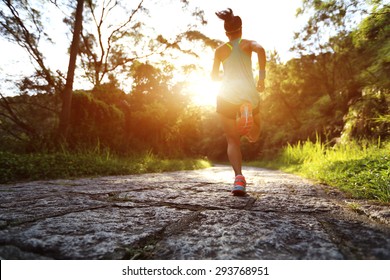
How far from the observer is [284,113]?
913 inches

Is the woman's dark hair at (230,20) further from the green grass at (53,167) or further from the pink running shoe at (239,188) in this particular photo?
the green grass at (53,167)

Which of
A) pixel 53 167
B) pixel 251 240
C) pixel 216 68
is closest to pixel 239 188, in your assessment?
pixel 251 240

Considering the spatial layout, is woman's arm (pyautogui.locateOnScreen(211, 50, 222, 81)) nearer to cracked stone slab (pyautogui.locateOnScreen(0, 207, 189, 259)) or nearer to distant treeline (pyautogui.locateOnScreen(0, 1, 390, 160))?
cracked stone slab (pyautogui.locateOnScreen(0, 207, 189, 259))

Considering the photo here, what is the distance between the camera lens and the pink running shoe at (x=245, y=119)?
8.66 ft

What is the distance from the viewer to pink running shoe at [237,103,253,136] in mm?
2641

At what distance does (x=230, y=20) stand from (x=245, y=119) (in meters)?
1.16

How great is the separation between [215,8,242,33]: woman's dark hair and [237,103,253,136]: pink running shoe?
2.99 feet

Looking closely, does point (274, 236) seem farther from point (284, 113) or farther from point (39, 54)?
point (284, 113)

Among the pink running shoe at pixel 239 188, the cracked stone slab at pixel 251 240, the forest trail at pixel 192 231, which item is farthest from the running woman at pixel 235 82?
the cracked stone slab at pixel 251 240

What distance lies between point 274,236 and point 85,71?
1077 cm

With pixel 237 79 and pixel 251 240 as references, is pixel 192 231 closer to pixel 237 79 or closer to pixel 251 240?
pixel 251 240

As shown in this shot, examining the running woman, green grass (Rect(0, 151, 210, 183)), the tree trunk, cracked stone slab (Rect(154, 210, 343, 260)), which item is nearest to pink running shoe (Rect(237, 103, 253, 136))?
the running woman

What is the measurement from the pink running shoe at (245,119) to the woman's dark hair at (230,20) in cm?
91
